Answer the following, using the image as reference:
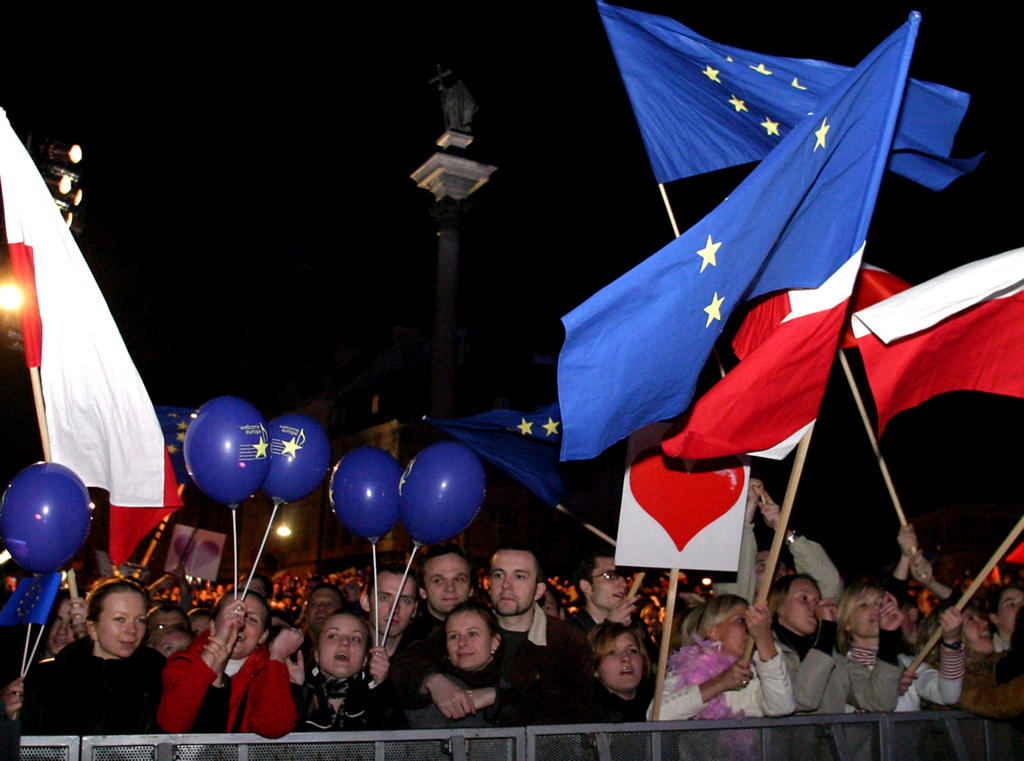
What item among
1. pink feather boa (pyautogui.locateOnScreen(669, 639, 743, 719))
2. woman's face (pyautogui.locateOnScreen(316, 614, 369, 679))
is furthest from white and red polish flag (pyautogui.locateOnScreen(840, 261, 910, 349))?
woman's face (pyautogui.locateOnScreen(316, 614, 369, 679))

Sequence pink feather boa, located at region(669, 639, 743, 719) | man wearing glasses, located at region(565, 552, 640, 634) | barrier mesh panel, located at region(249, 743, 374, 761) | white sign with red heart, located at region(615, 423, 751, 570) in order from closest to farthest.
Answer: barrier mesh panel, located at region(249, 743, 374, 761) < pink feather boa, located at region(669, 639, 743, 719) < white sign with red heart, located at region(615, 423, 751, 570) < man wearing glasses, located at region(565, 552, 640, 634)

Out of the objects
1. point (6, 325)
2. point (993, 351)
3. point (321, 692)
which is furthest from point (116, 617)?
point (6, 325)

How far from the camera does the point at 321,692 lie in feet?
16.6

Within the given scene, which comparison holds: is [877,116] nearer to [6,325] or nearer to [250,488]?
[250,488]

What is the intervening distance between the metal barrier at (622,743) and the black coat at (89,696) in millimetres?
712

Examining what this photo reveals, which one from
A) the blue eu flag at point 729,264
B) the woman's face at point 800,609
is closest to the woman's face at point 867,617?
the woman's face at point 800,609

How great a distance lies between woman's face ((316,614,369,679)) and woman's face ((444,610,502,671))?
1.37 ft

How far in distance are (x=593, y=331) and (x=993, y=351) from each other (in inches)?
A: 87.3

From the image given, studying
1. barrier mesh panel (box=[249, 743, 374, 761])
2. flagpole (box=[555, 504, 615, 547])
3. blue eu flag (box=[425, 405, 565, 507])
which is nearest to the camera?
barrier mesh panel (box=[249, 743, 374, 761])

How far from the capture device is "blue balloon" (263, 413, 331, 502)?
6301 mm

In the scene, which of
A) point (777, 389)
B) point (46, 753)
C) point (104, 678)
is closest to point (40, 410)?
point (104, 678)

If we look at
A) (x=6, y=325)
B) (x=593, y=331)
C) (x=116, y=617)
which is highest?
(x=6, y=325)

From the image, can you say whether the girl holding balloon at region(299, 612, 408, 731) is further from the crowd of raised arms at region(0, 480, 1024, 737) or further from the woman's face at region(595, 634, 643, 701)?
the woman's face at region(595, 634, 643, 701)

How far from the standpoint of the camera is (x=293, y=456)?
632 centimetres
